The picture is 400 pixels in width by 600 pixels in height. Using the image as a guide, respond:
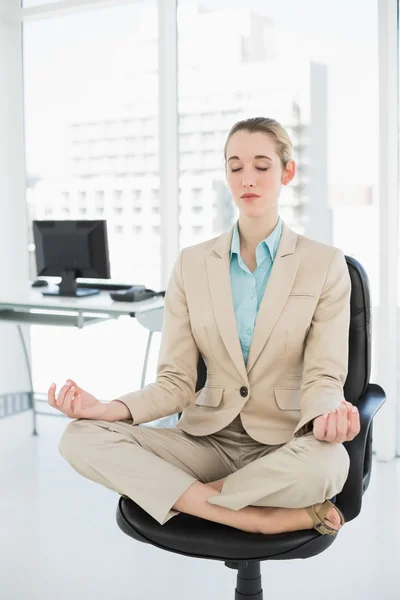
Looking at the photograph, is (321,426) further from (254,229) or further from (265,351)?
(254,229)

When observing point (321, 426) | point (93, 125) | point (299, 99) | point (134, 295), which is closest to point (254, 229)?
point (321, 426)

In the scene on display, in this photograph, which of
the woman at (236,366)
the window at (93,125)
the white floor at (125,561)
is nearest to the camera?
the woman at (236,366)

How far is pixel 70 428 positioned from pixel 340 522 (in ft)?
1.99

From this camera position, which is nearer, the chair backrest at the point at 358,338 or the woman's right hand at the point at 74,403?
the woman's right hand at the point at 74,403

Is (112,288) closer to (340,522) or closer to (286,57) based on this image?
(286,57)

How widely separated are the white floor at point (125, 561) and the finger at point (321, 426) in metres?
1.01

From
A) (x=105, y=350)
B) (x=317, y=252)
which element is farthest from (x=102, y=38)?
(x=317, y=252)

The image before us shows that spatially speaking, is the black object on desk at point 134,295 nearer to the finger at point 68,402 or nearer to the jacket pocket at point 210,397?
the jacket pocket at point 210,397

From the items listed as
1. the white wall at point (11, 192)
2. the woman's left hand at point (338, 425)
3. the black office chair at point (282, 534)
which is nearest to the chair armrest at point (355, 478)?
the black office chair at point (282, 534)

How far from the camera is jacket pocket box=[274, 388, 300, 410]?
1795 mm

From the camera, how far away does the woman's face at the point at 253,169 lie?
1.82 metres

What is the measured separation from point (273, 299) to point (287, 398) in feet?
0.80

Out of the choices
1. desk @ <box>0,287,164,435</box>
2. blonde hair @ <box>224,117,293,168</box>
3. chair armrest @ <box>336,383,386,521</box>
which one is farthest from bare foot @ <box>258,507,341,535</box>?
desk @ <box>0,287,164,435</box>

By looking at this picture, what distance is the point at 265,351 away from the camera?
1.80 meters
